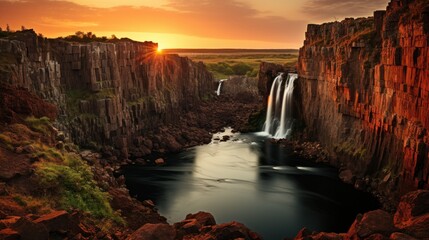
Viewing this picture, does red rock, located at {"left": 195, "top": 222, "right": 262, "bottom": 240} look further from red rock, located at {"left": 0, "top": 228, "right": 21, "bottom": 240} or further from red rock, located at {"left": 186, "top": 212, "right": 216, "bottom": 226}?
red rock, located at {"left": 0, "top": 228, "right": 21, "bottom": 240}

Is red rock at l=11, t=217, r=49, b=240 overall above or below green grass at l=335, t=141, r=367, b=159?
above

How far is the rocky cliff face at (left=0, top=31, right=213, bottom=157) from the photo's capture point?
42.9 m

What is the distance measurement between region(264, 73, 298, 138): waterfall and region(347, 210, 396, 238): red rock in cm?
4997

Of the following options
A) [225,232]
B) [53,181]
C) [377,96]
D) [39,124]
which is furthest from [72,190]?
[377,96]

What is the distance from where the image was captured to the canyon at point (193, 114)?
69.3ft

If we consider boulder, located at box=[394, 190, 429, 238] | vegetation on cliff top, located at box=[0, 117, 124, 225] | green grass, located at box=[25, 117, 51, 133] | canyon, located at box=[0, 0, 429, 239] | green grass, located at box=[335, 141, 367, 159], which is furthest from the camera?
green grass, located at box=[335, 141, 367, 159]

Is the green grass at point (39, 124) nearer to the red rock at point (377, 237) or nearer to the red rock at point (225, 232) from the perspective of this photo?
the red rock at point (225, 232)

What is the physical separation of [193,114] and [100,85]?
3136cm

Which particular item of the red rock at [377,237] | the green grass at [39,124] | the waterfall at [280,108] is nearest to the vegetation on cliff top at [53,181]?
the green grass at [39,124]

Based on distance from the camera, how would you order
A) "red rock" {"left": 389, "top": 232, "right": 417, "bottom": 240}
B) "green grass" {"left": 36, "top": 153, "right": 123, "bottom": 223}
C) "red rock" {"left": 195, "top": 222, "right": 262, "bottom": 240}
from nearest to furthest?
"red rock" {"left": 389, "top": 232, "right": 417, "bottom": 240} < "red rock" {"left": 195, "top": 222, "right": 262, "bottom": 240} < "green grass" {"left": 36, "top": 153, "right": 123, "bottom": 223}

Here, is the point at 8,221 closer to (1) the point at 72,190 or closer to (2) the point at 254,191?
(1) the point at 72,190

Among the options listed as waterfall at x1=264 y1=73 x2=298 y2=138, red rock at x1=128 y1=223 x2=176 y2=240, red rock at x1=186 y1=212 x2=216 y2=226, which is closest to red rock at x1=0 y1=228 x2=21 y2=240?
red rock at x1=128 y1=223 x2=176 y2=240

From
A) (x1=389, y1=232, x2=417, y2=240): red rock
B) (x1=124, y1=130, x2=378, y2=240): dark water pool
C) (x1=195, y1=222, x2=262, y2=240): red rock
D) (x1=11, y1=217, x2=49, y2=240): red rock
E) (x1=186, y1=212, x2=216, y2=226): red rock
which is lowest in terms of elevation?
(x1=124, y1=130, x2=378, y2=240): dark water pool

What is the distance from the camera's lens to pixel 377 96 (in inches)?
1670
